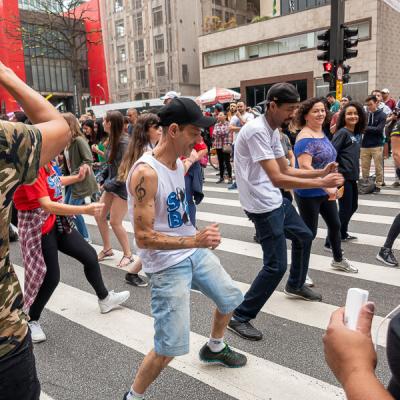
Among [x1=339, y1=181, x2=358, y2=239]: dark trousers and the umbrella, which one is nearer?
[x1=339, y1=181, x2=358, y2=239]: dark trousers

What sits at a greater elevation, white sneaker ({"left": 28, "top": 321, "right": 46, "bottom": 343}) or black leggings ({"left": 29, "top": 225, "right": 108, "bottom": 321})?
black leggings ({"left": 29, "top": 225, "right": 108, "bottom": 321})

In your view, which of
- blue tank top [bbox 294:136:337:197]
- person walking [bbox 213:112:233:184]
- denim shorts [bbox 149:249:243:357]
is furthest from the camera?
person walking [bbox 213:112:233:184]

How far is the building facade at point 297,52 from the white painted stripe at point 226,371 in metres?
25.4

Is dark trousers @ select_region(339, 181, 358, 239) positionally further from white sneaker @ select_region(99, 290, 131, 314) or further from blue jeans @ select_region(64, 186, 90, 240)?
blue jeans @ select_region(64, 186, 90, 240)

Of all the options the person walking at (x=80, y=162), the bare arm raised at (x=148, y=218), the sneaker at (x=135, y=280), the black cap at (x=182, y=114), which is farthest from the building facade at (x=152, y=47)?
the bare arm raised at (x=148, y=218)

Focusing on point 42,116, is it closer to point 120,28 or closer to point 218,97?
point 218,97

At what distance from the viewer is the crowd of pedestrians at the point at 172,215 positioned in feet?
4.86

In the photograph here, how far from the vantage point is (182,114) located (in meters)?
2.47

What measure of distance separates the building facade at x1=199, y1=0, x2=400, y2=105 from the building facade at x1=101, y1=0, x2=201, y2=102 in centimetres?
1299

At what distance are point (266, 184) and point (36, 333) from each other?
233cm

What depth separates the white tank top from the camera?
249cm

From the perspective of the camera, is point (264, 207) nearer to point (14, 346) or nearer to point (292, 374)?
point (292, 374)

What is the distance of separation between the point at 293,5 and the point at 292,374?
3823 cm

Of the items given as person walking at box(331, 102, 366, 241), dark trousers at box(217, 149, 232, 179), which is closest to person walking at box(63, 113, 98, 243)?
person walking at box(331, 102, 366, 241)
